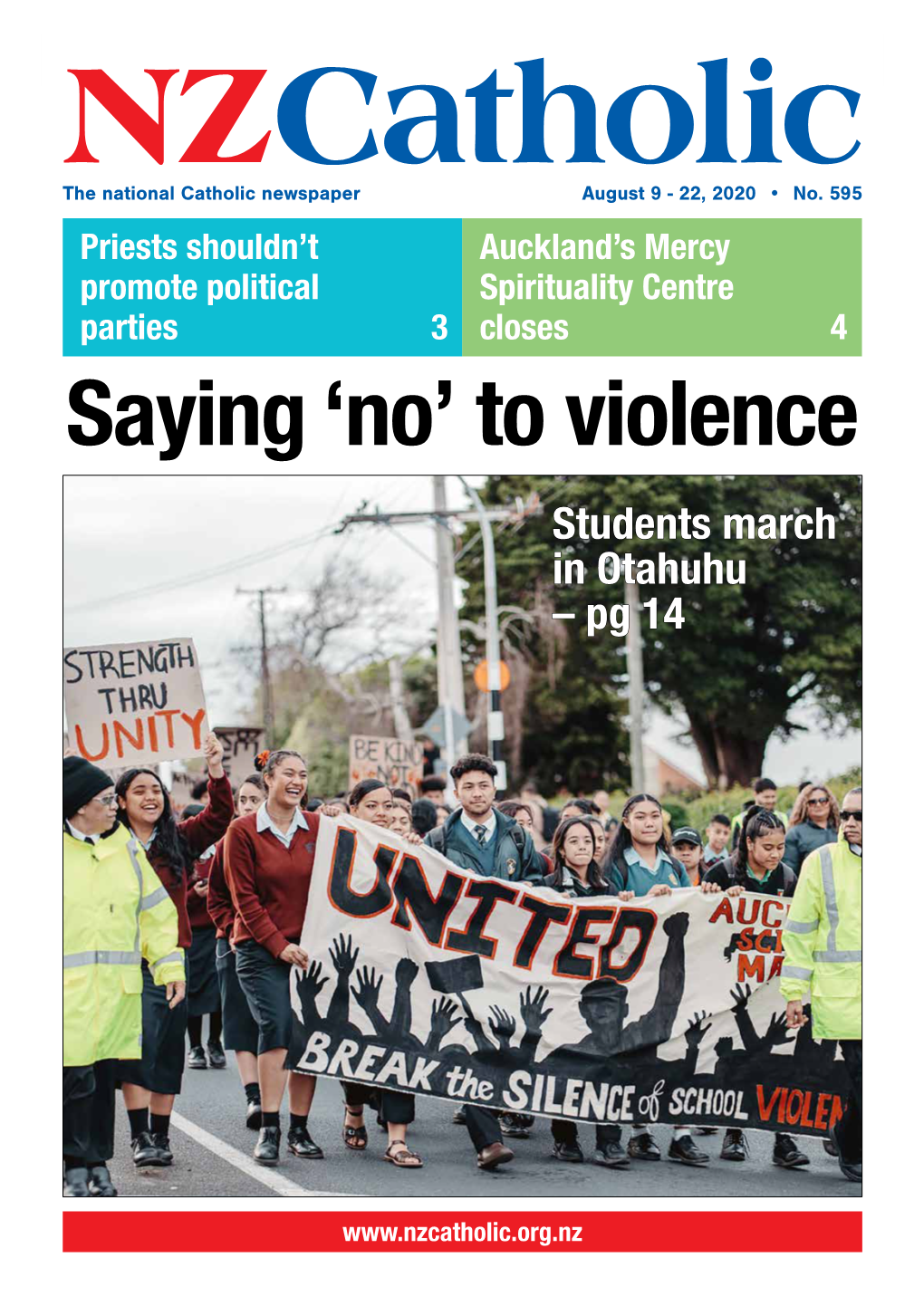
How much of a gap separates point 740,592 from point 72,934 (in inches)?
736

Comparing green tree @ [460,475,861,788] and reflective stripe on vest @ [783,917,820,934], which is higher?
green tree @ [460,475,861,788]

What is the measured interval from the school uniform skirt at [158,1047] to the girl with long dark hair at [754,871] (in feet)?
9.01

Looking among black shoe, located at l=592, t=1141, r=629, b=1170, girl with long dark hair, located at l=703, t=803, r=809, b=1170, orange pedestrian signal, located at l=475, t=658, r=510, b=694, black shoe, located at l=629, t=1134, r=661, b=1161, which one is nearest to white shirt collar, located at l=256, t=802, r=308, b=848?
girl with long dark hair, located at l=703, t=803, r=809, b=1170

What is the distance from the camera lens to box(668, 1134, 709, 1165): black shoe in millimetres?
8773

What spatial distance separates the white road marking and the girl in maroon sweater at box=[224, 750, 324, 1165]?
0.11 m

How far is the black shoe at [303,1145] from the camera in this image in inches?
347

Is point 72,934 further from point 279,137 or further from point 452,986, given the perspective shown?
point 279,137

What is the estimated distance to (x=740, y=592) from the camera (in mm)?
25375

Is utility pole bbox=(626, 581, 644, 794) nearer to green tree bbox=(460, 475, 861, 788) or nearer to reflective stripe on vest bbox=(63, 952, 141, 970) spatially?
green tree bbox=(460, 475, 861, 788)

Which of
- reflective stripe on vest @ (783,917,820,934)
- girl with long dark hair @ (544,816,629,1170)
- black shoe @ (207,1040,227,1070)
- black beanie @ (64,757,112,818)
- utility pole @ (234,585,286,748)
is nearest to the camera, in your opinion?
black beanie @ (64,757,112,818)

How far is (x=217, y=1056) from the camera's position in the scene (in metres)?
12.5

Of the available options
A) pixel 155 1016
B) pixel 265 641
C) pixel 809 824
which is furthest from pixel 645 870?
pixel 265 641

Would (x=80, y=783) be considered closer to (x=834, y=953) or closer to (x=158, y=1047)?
(x=158, y=1047)
